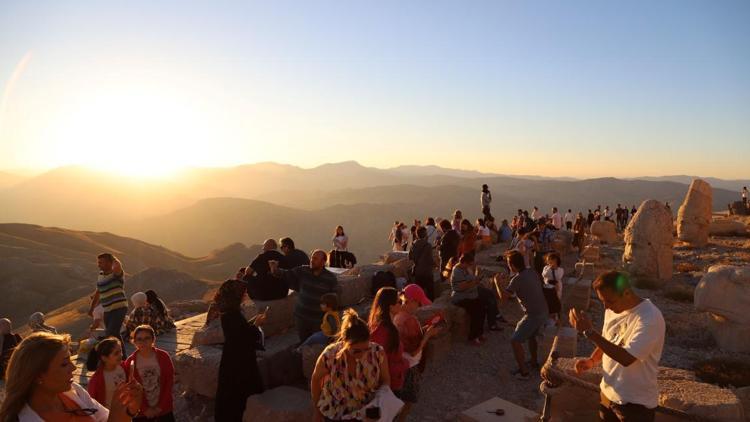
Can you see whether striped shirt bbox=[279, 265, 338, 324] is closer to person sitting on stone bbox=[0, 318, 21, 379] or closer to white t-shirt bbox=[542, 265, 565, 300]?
white t-shirt bbox=[542, 265, 565, 300]

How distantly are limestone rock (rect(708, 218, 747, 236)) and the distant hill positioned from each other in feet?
112

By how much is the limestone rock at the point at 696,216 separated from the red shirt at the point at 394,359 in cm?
2288

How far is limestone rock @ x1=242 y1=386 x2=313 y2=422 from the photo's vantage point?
17.8 feet

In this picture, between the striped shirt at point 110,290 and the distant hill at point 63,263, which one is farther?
the distant hill at point 63,263

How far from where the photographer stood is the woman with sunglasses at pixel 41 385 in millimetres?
2455

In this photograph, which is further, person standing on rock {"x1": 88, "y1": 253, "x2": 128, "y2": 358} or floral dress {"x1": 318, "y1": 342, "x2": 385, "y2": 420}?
person standing on rock {"x1": 88, "y1": 253, "x2": 128, "y2": 358}

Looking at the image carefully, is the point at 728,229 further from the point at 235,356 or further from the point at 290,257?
the point at 235,356

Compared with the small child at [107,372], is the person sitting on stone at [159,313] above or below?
below

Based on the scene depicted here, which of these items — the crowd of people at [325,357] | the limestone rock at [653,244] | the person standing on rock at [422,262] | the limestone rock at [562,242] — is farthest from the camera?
the limestone rock at [562,242]

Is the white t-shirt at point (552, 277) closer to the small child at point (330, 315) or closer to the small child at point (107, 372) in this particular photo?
the small child at point (330, 315)

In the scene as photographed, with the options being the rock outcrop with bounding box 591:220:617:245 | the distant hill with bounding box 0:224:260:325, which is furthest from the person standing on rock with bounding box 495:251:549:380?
the distant hill with bounding box 0:224:260:325

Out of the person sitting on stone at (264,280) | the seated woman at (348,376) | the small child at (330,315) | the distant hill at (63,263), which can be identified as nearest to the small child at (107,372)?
the seated woman at (348,376)

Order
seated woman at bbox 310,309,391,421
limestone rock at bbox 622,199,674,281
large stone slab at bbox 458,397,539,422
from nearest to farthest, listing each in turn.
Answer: seated woman at bbox 310,309,391,421
large stone slab at bbox 458,397,539,422
limestone rock at bbox 622,199,674,281

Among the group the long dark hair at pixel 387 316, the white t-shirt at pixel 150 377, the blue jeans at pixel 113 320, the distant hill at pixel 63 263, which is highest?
the long dark hair at pixel 387 316
